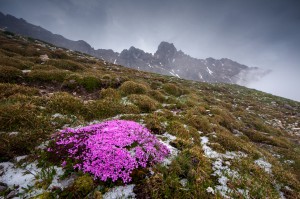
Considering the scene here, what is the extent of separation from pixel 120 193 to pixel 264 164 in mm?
7187

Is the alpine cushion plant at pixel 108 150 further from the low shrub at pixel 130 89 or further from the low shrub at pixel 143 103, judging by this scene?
the low shrub at pixel 130 89

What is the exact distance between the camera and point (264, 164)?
834 centimetres

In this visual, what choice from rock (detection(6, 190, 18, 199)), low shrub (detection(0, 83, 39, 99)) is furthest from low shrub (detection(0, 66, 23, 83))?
rock (detection(6, 190, 18, 199))

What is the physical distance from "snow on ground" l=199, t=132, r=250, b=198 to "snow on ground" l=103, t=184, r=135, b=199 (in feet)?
7.55

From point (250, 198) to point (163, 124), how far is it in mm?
5014

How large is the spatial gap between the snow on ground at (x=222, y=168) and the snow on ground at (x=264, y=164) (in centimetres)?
63


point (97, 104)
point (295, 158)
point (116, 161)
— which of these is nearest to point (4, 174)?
point (116, 161)

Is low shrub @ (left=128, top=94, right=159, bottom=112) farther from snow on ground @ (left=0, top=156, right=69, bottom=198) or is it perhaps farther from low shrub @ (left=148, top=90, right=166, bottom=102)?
snow on ground @ (left=0, top=156, right=69, bottom=198)

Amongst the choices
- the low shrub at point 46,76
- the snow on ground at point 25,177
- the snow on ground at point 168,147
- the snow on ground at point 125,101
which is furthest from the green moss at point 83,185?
the low shrub at point 46,76

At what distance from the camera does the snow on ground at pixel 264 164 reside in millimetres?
7899

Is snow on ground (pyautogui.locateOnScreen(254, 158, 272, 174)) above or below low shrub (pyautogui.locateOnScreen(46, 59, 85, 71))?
below

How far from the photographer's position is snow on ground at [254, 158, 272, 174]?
7899mm

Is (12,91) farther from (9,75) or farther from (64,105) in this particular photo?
(9,75)

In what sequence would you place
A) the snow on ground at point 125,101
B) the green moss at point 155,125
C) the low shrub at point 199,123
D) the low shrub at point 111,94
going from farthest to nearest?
1. the low shrub at point 111,94
2. the snow on ground at point 125,101
3. the low shrub at point 199,123
4. the green moss at point 155,125
